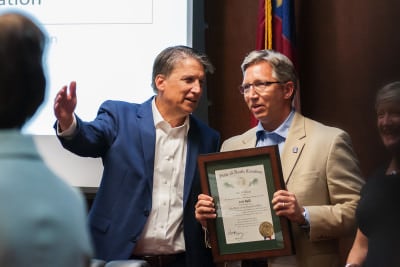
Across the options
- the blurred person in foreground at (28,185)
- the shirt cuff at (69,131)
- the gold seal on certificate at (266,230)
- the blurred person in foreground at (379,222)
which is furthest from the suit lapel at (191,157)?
the blurred person in foreground at (28,185)

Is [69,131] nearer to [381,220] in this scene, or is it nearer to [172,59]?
[172,59]

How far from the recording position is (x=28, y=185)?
114 cm

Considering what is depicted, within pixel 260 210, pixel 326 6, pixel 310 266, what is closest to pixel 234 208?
pixel 260 210

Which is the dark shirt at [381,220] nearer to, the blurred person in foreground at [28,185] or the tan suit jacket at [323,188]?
the tan suit jacket at [323,188]

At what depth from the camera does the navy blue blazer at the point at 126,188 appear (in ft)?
9.19

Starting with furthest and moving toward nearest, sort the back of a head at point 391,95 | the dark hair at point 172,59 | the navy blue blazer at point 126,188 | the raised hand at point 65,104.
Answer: the dark hair at point 172,59, the navy blue blazer at point 126,188, the back of a head at point 391,95, the raised hand at point 65,104

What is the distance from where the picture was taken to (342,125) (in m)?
3.56

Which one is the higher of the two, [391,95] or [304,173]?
[391,95]

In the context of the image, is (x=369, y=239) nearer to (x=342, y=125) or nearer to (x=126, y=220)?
(x=126, y=220)

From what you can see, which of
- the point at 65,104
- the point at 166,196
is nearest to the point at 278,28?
the point at 166,196

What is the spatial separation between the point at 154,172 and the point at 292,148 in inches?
21.7

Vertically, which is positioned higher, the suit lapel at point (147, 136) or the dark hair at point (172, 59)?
the dark hair at point (172, 59)

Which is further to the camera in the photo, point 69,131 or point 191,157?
point 191,157

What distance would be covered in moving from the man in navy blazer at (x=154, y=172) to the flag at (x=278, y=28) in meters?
0.60
